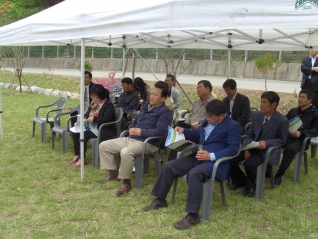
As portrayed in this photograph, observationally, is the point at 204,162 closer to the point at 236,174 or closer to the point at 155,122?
the point at 236,174

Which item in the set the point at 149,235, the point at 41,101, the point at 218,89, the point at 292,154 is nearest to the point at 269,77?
the point at 218,89

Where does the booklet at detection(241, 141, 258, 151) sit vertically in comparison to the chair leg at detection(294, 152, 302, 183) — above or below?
above

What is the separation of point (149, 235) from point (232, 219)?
35.8 inches

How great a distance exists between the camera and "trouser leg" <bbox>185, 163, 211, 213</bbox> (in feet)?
11.8

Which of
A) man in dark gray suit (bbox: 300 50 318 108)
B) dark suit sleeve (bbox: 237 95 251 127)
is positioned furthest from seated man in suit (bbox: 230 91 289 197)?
man in dark gray suit (bbox: 300 50 318 108)

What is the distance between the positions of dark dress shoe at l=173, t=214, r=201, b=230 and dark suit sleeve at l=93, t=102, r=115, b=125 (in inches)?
95.3

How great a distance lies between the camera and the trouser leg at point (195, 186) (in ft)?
11.8

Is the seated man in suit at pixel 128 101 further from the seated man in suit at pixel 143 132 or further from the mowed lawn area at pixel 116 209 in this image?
the seated man in suit at pixel 143 132

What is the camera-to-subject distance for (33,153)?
21.0ft

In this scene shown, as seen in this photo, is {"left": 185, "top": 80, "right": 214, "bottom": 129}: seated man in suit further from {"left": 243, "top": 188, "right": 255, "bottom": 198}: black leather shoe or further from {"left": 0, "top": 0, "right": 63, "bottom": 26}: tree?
{"left": 0, "top": 0, "right": 63, "bottom": 26}: tree

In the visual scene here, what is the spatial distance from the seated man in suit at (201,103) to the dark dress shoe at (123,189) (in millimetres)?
1313

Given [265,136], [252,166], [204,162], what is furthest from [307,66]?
[204,162]

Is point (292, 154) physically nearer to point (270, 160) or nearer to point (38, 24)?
point (270, 160)

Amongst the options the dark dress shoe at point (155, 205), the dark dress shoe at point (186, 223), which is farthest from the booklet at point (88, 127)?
the dark dress shoe at point (186, 223)
